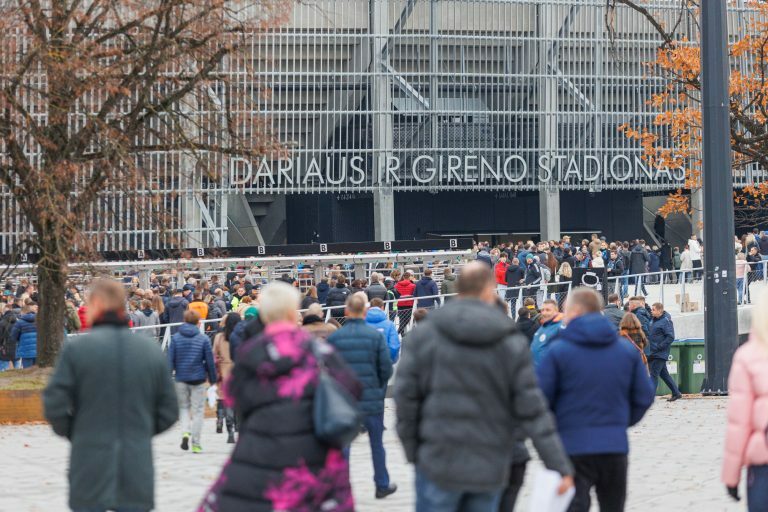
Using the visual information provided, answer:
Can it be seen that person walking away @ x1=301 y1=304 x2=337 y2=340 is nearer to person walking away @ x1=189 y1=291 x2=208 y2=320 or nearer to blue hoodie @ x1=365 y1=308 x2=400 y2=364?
blue hoodie @ x1=365 y1=308 x2=400 y2=364

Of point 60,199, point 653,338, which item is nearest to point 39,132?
point 60,199

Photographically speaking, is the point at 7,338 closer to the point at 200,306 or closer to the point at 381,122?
the point at 200,306

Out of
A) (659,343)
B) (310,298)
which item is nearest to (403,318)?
(310,298)

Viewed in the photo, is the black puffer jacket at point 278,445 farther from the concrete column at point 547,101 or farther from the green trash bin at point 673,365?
the concrete column at point 547,101

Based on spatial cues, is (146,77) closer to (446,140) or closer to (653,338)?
(653,338)

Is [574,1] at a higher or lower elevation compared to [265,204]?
higher

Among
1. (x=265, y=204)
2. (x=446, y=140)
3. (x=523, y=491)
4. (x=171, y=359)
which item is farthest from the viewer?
(x=265, y=204)

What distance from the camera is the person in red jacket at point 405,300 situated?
26.1 metres

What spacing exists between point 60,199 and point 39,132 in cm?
116

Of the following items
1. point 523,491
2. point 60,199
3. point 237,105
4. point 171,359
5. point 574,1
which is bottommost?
point 523,491

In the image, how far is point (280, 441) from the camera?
22.1 feet

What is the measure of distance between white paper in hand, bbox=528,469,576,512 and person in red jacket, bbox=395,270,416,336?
1823cm

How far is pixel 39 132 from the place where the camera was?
20078mm

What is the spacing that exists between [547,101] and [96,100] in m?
38.8
